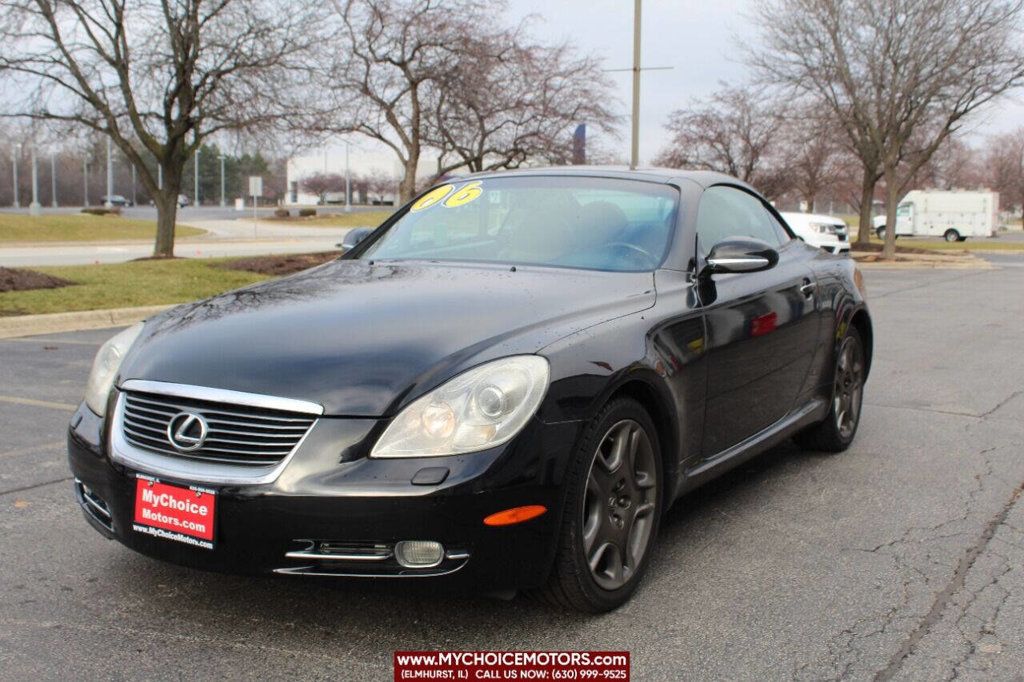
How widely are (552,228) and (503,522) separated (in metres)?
1.77

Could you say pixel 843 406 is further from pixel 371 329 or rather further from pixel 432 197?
pixel 371 329

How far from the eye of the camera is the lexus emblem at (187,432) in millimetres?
2973

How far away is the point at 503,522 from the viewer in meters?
2.93

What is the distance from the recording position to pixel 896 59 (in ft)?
84.8

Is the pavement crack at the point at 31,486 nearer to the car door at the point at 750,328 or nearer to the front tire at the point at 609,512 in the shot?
the front tire at the point at 609,512

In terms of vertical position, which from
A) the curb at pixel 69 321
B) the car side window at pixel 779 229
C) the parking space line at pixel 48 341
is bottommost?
the parking space line at pixel 48 341

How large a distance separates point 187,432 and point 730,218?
286 cm

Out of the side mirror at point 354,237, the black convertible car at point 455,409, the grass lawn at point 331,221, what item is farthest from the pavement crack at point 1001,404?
the grass lawn at point 331,221

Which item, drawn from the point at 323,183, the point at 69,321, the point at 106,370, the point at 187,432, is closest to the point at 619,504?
the point at 187,432

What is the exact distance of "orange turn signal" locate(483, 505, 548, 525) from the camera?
2906 millimetres

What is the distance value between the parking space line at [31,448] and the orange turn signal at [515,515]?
351 centimetres

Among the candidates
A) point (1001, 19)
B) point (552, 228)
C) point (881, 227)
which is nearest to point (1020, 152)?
point (881, 227)

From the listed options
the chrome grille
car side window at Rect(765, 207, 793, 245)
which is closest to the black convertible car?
the chrome grille

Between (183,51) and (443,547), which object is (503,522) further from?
(183,51)
